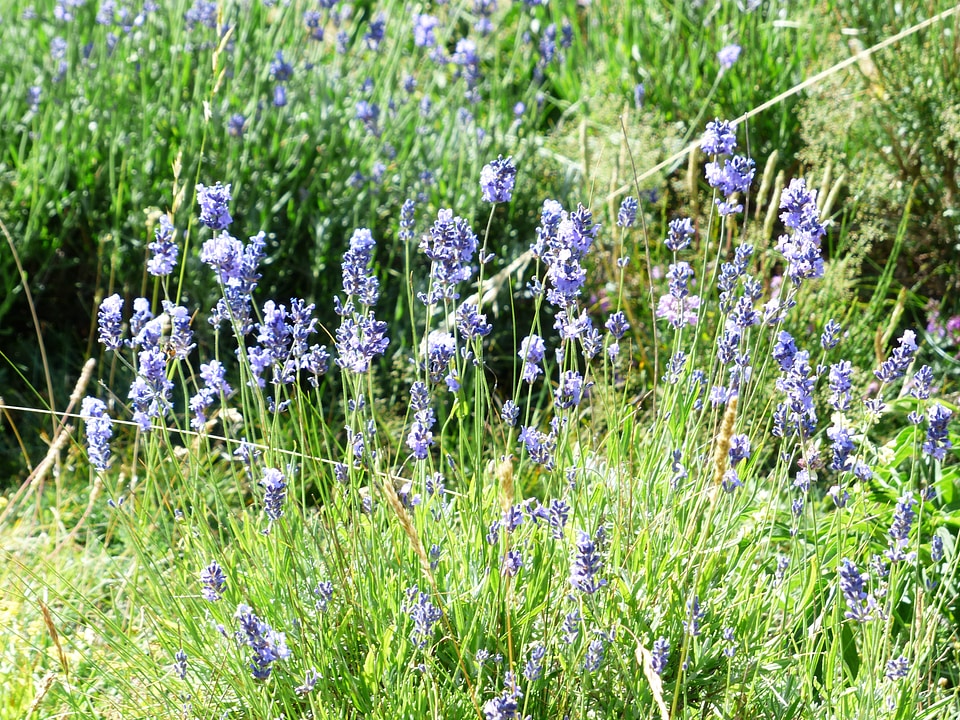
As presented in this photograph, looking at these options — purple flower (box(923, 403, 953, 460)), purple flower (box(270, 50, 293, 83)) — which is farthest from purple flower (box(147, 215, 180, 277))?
purple flower (box(270, 50, 293, 83))

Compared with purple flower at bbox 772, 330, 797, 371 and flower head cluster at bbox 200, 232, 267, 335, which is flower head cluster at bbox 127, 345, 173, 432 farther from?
purple flower at bbox 772, 330, 797, 371

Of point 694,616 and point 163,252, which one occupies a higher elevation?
point 163,252

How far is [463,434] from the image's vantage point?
1.90 m

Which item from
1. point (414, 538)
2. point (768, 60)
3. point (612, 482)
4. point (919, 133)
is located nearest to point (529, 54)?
point (768, 60)

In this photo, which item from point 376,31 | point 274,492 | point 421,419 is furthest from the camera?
point 376,31

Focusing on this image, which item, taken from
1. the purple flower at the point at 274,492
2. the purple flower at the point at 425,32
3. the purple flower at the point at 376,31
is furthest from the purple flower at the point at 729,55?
the purple flower at the point at 274,492

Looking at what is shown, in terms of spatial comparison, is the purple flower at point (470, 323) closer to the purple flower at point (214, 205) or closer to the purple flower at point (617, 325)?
the purple flower at point (617, 325)

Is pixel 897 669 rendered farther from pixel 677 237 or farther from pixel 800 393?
pixel 677 237

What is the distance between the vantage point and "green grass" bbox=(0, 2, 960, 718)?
5.88 ft

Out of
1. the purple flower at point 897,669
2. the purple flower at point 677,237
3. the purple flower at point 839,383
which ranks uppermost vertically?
the purple flower at point 677,237

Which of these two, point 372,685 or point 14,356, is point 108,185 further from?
point 372,685

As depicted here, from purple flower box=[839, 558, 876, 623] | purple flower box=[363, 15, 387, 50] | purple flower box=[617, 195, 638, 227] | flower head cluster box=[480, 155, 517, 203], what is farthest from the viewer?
purple flower box=[363, 15, 387, 50]

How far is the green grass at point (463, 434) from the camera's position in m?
1.79

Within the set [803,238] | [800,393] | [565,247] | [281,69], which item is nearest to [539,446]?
[565,247]
